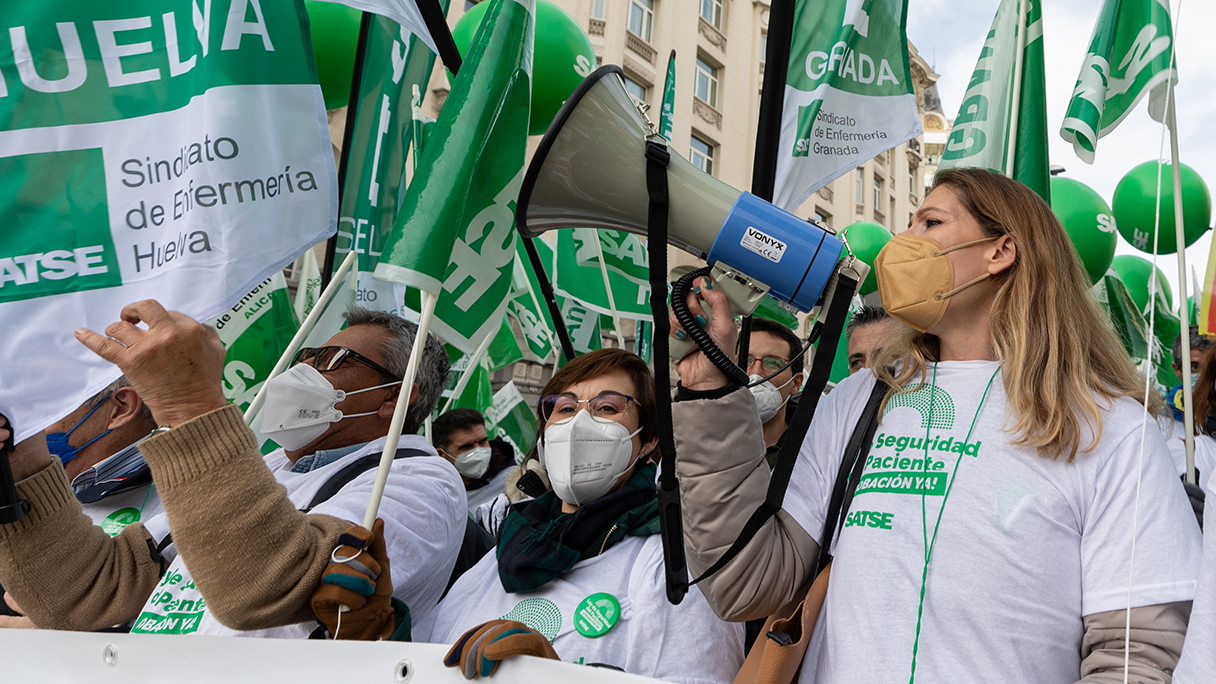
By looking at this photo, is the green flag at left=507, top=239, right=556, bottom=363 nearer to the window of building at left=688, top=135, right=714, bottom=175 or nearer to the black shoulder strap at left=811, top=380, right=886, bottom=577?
the black shoulder strap at left=811, top=380, right=886, bottom=577

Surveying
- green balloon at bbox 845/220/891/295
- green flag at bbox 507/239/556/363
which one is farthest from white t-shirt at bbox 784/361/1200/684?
green balloon at bbox 845/220/891/295

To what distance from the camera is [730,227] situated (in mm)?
1592

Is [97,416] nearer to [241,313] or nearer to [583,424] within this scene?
[241,313]

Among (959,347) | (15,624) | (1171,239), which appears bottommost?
(15,624)

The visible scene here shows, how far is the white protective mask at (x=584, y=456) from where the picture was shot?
2150 millimetres

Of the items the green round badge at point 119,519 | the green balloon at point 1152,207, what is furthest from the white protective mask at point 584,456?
the green balloon at point 1152,207

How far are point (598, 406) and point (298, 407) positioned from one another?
2.72 feet

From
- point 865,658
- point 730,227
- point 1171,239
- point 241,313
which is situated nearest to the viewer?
point 865,658

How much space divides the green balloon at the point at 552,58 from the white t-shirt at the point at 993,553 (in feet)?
10.3

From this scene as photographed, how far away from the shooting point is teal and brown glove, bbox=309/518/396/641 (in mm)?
1429

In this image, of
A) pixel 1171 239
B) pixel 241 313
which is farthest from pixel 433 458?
pixel 1171 239

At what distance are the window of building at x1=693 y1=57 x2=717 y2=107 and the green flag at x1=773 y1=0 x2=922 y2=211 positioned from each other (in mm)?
16959

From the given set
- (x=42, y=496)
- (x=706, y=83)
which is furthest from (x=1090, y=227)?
(x=706, y=83)

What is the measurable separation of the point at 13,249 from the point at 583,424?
1319 mm
